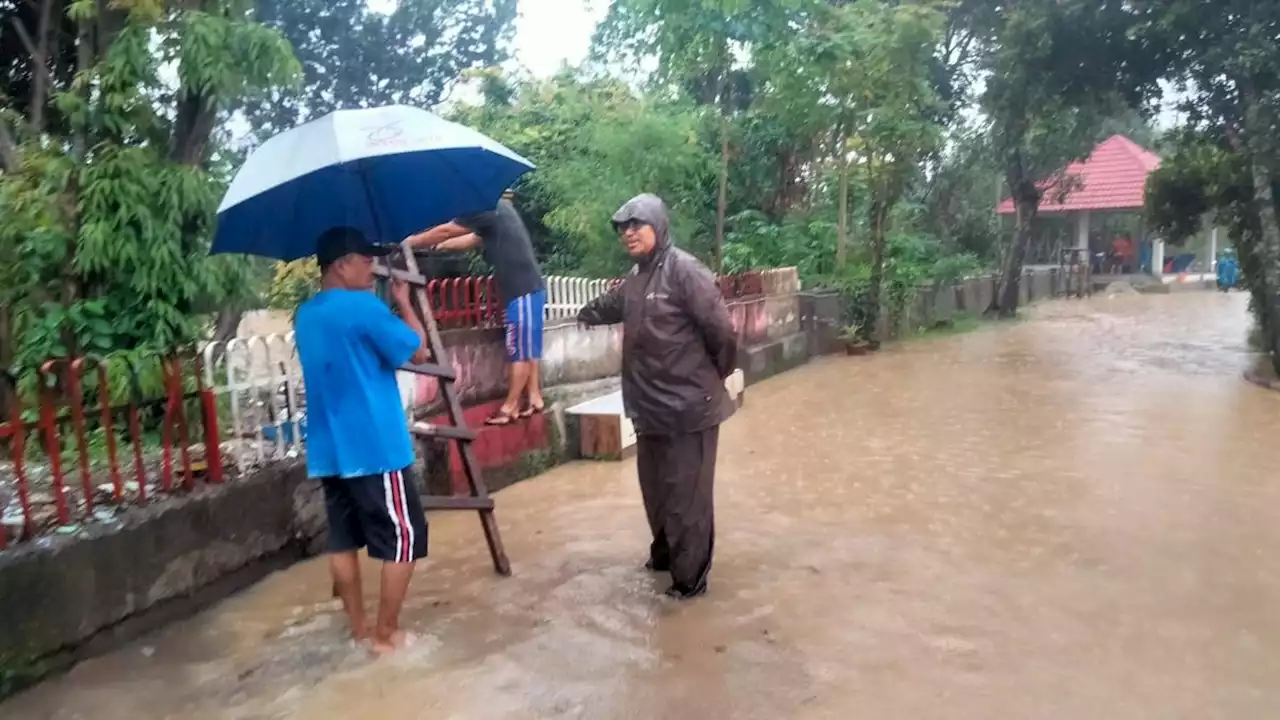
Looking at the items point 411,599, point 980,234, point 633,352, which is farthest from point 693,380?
point 980,234

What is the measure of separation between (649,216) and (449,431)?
1.38 metres

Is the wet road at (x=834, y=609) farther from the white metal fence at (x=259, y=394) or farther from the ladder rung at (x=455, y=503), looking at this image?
the white metal fence at (x=259, y=394)

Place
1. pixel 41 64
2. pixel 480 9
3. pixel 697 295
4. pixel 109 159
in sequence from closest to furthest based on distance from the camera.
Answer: pixel 697 295, pixel 109 159, pixel 41 64, pixel 480 9

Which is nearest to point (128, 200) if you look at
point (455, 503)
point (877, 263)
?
point (455, 503)

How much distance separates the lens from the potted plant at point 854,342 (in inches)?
569

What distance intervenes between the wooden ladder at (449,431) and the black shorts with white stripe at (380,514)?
581mm

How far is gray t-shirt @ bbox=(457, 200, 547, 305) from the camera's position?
6.16 meters

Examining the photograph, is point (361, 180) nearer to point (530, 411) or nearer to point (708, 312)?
point (708, 312)

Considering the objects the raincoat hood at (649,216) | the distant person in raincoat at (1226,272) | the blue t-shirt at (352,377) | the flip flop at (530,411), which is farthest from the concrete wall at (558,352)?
the distant person in raincoat at (1226,272)

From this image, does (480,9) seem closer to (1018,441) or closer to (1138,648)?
(1018,441)

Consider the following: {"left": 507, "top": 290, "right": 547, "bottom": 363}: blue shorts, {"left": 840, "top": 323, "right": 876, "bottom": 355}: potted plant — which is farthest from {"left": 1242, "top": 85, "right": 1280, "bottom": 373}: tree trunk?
{"left": 507, "top": 290, "right": 547, "bottom": 363}: blue shorts

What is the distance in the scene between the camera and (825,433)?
8.77m

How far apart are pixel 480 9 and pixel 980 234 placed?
12539 millimetres

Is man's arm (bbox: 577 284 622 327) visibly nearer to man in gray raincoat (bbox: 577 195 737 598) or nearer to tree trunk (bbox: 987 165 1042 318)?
man in gray raincoat (bbox: 577 195 737 598)
